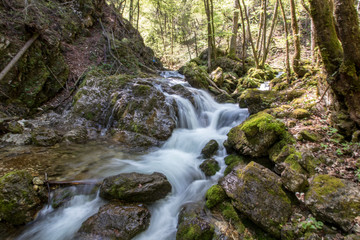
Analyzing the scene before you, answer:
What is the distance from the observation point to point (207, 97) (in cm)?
1126

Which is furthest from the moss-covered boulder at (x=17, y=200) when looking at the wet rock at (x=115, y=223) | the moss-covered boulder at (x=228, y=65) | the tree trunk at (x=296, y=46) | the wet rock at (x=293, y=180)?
the moss-covered boulder at (x=228, y=65)

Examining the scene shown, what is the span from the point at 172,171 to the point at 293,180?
3.14 m

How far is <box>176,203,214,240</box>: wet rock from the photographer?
10.7 feet

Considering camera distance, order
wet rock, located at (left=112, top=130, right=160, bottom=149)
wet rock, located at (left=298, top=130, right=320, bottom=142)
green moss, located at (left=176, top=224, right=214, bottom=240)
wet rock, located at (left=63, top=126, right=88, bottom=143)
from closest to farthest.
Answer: green moss, located at (left=176, top=224, right=214, bottom=240)
wet rock, located at (left=298, top=130, right=320, bottom=142)
wet rock, located at (left=63, top=126, right=88, bottom=143)
wet rock, located at (left=112, top=130, right=160, bottom=149)

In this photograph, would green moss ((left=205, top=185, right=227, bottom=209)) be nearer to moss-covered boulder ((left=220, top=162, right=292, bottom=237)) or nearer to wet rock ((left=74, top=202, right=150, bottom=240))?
moss-covered boulder ((left=220, top=162, right=292, bottom=237))

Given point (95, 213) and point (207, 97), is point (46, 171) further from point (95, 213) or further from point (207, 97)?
point (207, 97)

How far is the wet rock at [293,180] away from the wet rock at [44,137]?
702 cm

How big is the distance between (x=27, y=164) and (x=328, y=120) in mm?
7831

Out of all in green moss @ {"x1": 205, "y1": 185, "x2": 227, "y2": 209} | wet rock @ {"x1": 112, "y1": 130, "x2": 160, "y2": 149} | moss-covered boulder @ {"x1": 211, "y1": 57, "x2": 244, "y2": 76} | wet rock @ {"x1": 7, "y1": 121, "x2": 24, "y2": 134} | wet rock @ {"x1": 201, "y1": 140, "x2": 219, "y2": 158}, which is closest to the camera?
green moss @ {"x1": 205, "y1": 185, "x2": 227, "y2": 209}

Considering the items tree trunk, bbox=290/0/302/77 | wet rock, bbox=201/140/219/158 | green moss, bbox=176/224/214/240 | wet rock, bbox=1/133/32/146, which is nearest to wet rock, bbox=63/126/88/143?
wet rock, bbox=1/133/32/146

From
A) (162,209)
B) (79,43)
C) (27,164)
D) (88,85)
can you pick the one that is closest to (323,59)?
(162,209)

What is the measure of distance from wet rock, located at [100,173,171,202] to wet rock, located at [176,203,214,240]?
0.82 m

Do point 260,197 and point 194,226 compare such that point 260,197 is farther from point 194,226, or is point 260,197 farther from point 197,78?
point 197,78

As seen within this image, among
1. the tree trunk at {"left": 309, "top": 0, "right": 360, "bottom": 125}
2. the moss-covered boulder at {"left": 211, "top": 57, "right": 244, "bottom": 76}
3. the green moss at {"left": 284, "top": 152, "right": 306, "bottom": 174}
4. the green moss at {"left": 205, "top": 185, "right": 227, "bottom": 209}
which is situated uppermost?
the moss-covered boulder at {"left": 211, "top": 57, "right": 244, "bottom": 76}
